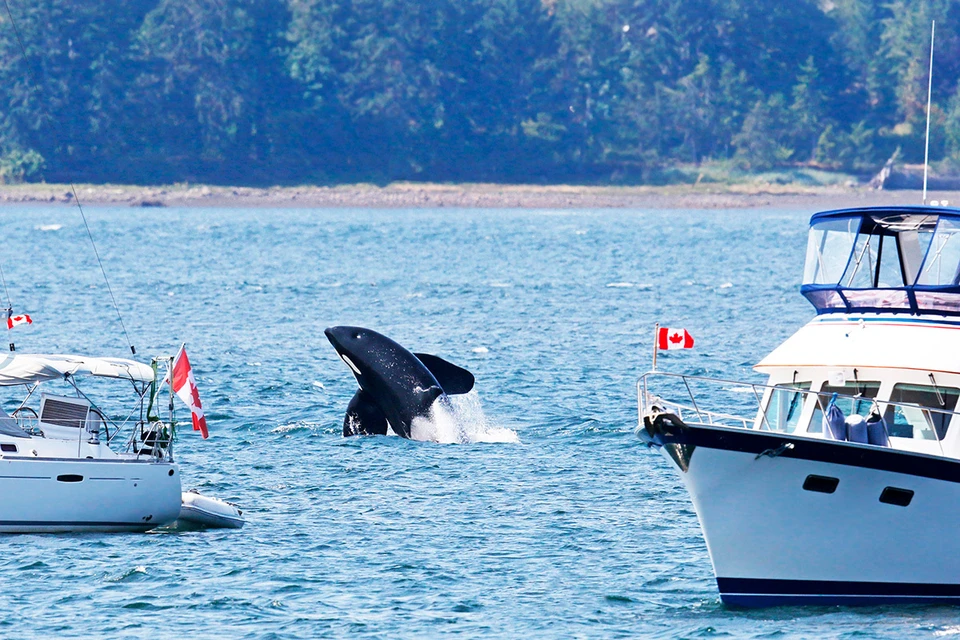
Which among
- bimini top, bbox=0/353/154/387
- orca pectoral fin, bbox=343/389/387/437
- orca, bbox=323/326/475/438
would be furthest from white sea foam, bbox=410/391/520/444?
bimini top, bbox=0/353/154/387

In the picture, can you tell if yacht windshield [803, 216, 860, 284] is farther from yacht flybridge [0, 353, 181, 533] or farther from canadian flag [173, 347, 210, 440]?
yacht flybridge [0, 353, 181, 533]

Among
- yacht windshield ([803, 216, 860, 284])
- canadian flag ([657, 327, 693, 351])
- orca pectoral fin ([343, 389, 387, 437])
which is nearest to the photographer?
canadian flag ([657, 327, 693, 351])

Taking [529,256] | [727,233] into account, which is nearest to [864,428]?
[529,256]

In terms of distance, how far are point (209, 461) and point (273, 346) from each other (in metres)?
20.6

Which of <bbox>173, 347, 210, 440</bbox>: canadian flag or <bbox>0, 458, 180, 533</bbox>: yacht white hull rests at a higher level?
<bbox>173, 347, 210, 440</bbox>: canadian flag

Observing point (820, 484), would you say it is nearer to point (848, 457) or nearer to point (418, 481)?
point (848, 457)

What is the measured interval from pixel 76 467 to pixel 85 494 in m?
0.49

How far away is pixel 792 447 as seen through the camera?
841 inches

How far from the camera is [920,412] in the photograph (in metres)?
23.1

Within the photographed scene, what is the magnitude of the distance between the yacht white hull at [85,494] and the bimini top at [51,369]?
1.71 meters

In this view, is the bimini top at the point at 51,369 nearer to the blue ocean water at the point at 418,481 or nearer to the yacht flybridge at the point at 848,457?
the blue ocean water at the point at 418,481

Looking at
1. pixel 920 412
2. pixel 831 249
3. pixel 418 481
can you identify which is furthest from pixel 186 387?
pixel 920 412

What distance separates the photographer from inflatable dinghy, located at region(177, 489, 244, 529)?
27703 millimetres

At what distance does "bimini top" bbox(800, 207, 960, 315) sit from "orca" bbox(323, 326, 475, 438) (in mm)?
13162
